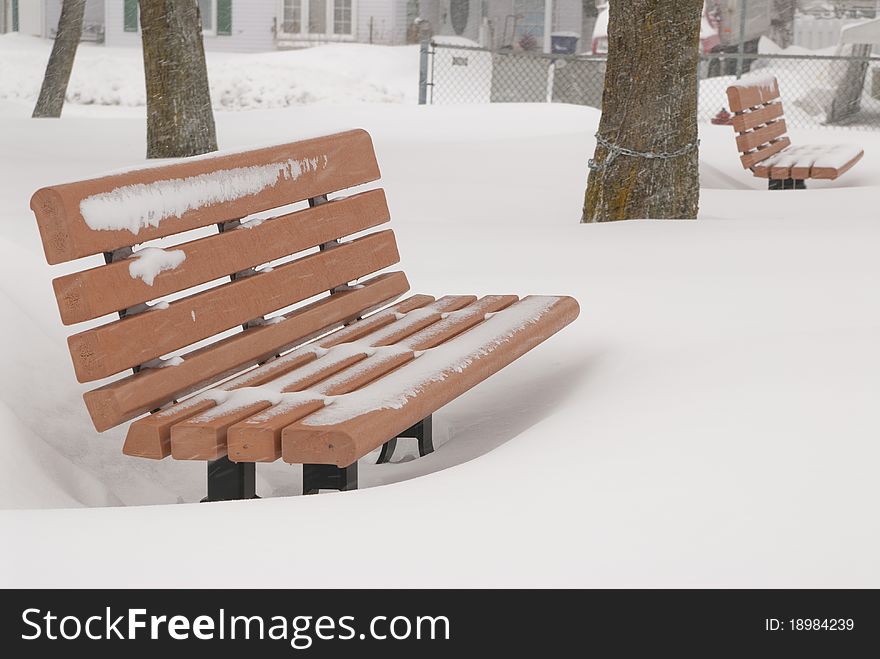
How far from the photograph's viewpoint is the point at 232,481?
2795mm

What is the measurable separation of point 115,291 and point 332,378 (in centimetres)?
55

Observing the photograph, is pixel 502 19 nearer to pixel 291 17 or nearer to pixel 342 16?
pixel 342 16

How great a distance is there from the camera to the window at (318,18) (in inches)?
1122

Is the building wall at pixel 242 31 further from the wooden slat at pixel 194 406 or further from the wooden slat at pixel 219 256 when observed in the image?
the wooden slat at pixel 194 406

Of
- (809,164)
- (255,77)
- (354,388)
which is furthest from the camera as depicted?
(255,77)

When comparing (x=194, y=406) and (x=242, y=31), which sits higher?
(x=242, y=31)

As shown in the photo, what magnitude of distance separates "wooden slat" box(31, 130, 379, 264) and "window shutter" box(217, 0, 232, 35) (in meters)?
25.2

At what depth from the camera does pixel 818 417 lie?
2768mm

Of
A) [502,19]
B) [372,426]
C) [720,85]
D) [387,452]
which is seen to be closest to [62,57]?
[720,85]

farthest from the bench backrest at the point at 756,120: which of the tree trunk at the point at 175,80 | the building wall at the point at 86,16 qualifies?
the building wall at the point at 86,16

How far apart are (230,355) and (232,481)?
0.42 metres
